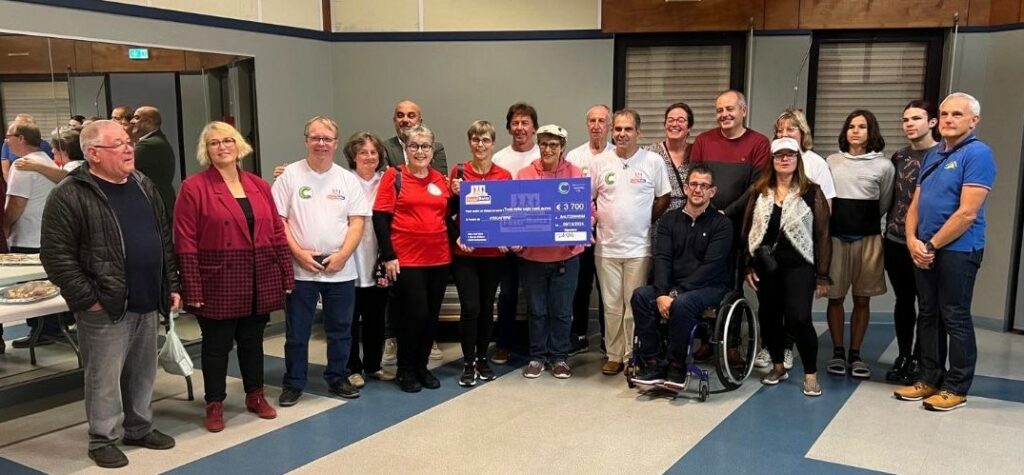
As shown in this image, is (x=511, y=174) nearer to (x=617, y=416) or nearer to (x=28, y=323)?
(x=617, y=416)

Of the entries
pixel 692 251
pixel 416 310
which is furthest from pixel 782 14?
pixel 416 310

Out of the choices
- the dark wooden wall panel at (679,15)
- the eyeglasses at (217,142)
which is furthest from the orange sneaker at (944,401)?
the eyeglasses at (217,142)

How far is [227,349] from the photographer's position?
363cm

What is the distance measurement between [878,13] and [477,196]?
140 inches

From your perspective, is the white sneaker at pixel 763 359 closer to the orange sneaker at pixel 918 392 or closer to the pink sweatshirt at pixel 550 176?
the orange sneaker at pixel 918 392

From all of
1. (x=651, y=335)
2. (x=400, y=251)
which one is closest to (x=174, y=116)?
(x=400, y=251)

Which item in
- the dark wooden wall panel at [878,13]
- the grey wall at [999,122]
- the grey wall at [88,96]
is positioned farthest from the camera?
the dark wooden wall panel at [878,13]

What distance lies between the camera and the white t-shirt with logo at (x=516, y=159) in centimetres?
455

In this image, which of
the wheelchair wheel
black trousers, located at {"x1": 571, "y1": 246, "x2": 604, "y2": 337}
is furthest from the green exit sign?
the wheelchair wheel

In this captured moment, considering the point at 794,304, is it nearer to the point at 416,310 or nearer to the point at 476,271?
the point at 476,271

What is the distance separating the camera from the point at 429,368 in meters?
4.64

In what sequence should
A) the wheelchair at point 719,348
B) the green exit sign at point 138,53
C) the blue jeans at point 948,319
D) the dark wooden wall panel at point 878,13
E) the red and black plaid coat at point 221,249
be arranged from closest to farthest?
the red and black plaid coat at point 221,249, the blue jeans at point 948,319, the wheelchair at point 719,348, the green exit sign at point 138,53, the dark wooden wall panel at point 878,13

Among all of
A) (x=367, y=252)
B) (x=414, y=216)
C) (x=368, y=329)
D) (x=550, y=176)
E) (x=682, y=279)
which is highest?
(x=550, y=176)

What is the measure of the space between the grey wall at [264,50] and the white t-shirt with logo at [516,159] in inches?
76.5
